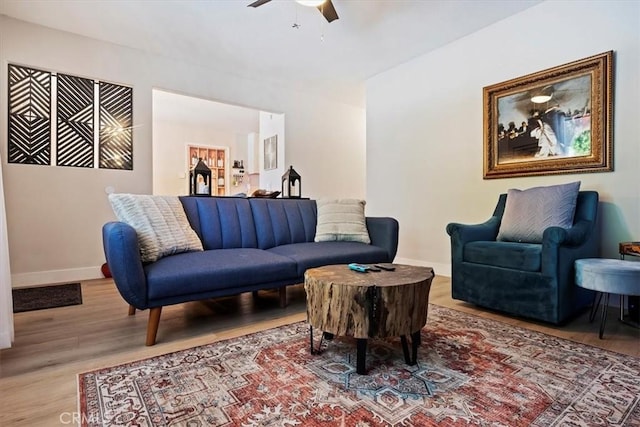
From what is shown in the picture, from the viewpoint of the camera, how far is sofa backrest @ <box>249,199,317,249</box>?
3023mm

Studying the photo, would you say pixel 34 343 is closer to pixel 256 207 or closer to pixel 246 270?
pixel 246 270

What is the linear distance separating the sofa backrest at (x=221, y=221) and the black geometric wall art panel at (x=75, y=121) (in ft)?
6.07

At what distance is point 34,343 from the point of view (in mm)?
1933

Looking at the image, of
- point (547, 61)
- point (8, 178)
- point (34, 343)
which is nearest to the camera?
point (34, 343)

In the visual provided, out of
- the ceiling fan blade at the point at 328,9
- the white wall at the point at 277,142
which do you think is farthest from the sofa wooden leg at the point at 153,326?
the white wall at the point at 277,142

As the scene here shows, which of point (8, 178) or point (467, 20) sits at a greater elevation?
point (467, 20)

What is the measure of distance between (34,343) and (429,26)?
427cm

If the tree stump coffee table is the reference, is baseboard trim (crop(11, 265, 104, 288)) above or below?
below

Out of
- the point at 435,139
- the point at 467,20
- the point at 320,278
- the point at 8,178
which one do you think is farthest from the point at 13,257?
the point at 467,20

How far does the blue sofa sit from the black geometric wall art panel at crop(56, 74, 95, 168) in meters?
1.86

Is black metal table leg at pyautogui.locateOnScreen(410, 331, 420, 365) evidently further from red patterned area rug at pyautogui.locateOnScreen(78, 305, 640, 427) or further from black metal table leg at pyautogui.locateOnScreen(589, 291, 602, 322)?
black metal table leg at pyautogui.locateOnScreen(589, 291, 602, 322)

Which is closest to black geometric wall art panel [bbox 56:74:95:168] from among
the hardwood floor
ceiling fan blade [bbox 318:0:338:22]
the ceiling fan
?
the hardwood floor

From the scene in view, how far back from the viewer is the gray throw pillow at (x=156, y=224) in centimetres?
214

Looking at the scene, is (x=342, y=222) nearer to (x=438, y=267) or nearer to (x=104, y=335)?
(x=438, y=267)
